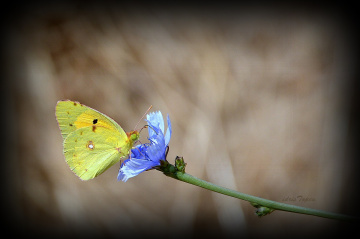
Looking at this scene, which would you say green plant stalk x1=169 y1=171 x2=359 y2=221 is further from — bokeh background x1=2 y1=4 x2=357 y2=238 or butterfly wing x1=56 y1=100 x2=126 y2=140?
bokeh background x1=2 y1=4 x2=357 y2=238

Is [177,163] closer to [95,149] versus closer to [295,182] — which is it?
[95,149]

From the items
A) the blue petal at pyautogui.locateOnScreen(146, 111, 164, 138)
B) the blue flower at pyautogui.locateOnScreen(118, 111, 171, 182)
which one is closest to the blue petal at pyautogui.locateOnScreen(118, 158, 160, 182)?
the blue flower at pyautogui.locateOnScreen(118, 111, 171, 182)

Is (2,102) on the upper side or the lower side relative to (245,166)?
upper

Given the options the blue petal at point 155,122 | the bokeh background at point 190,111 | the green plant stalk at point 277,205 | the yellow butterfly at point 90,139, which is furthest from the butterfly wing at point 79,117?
the bokeh background at point 190,111

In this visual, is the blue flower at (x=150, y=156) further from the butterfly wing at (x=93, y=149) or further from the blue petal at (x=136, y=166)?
the butterfly wing at (x=93, y=149)

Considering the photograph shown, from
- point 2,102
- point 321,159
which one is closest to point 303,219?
point 321,159

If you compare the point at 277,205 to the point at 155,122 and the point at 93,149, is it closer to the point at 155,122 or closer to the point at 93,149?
the point at 155,122

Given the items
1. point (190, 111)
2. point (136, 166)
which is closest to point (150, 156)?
point (136, 166)
